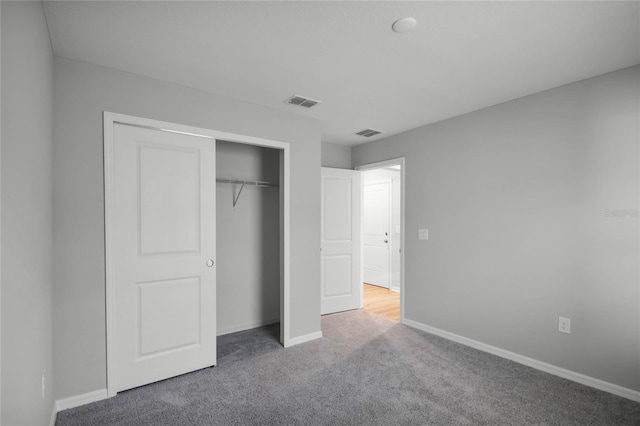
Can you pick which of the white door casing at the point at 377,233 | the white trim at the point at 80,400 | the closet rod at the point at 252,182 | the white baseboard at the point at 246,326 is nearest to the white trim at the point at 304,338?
the white baseboard at the point at 246,326

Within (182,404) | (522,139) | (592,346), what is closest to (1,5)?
(182,404)

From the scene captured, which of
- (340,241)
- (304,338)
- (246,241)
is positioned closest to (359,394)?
(304,338)

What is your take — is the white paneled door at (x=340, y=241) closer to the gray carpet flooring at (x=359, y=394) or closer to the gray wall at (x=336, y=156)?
the gray wall at (x=336, y=156)

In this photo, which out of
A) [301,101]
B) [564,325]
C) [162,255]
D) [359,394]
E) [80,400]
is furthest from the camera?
[301,101]

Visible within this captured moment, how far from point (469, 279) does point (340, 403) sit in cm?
192

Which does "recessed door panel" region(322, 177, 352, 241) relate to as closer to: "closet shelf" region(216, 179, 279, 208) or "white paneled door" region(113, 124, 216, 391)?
"closet shelf" region(216, 179, 279, 208)

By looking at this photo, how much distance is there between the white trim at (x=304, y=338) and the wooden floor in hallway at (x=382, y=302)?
1.21 meters

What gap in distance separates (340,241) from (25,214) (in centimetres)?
350

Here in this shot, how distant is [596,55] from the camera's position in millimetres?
2195

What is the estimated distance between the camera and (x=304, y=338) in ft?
11.1

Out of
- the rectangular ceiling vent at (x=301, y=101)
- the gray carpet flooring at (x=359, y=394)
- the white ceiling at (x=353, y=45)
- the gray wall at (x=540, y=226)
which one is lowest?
the gray carpet flooring at (x=359, y=394)

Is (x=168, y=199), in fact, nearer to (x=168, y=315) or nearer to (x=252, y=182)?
(x=168, y=315)

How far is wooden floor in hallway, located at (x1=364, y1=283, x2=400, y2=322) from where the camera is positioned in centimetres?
443

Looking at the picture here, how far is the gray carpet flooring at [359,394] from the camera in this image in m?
2.11
